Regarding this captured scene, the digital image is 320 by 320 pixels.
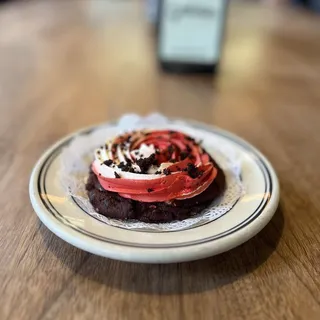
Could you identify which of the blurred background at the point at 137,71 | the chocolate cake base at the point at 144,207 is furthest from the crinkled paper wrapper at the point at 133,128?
the blurred background at the point at 137,71

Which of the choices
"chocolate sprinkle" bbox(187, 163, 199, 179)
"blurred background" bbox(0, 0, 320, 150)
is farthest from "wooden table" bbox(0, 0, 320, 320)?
"chocolate sprinkle" bbox(187, 163, 199, 179)

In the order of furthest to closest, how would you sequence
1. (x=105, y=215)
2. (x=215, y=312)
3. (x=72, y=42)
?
1. (x=72, y=42)
2. (x=105, y=215)
3. (x=215, y=312)

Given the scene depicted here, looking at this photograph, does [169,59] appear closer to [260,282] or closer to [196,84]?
[196,84]

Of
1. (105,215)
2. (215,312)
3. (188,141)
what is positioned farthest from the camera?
(188,141)

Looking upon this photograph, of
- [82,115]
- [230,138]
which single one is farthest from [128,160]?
[82,115]

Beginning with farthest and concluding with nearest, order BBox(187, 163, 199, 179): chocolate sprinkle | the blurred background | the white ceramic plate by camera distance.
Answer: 1. the blurred background
2. BBox(187, 163, 199, 179): chocolate sprinkle
3. the white ceramic plate

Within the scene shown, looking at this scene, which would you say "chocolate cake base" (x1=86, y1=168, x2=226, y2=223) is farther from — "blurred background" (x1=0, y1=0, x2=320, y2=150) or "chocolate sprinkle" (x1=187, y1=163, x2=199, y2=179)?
"blurred background" (x1=0, y1=0, x2=320, y2=150)

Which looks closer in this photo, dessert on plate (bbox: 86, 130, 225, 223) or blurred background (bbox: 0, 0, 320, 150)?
dessert on plate (bbox: 86, 130, 225, 223)

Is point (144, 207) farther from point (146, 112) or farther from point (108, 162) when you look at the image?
point (146, 112)
